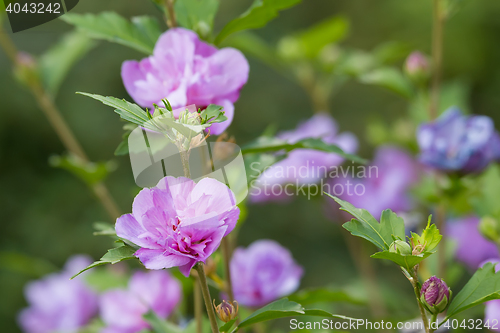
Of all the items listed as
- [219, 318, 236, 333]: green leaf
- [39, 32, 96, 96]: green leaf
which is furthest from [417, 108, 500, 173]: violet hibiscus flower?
[39, 32, 96, 96]: green leaf

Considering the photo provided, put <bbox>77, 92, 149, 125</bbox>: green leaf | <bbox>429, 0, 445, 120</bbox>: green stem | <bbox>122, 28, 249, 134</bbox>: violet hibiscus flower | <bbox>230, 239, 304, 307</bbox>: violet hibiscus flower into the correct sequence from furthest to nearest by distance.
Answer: <bbox>429, 0, 445, 120</bbox>: green stem, <bbox>230, 239, 304, 307</bbox>: violet hibiscus flower, <bbox>122, 28, 249, 134</bbox>: violet hibiscus flower, <bbox>77, 92, 149, 125</bbox>: green leaf

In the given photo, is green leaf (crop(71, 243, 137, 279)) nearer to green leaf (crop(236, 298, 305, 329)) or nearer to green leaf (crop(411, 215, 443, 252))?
green leaf (crop(236, 298, 305, 329))

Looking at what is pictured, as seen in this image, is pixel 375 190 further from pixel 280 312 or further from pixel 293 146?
pixel 280 312

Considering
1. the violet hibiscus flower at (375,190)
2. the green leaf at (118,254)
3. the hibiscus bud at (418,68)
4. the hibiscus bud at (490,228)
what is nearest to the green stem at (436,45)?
the hibiscus bud at (418,68)

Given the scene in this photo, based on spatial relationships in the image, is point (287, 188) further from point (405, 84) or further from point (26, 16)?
point (26, 16)

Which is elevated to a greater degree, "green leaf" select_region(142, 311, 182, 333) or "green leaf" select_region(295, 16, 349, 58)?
"green leaf" select_region(295, 16, 349, 58)
